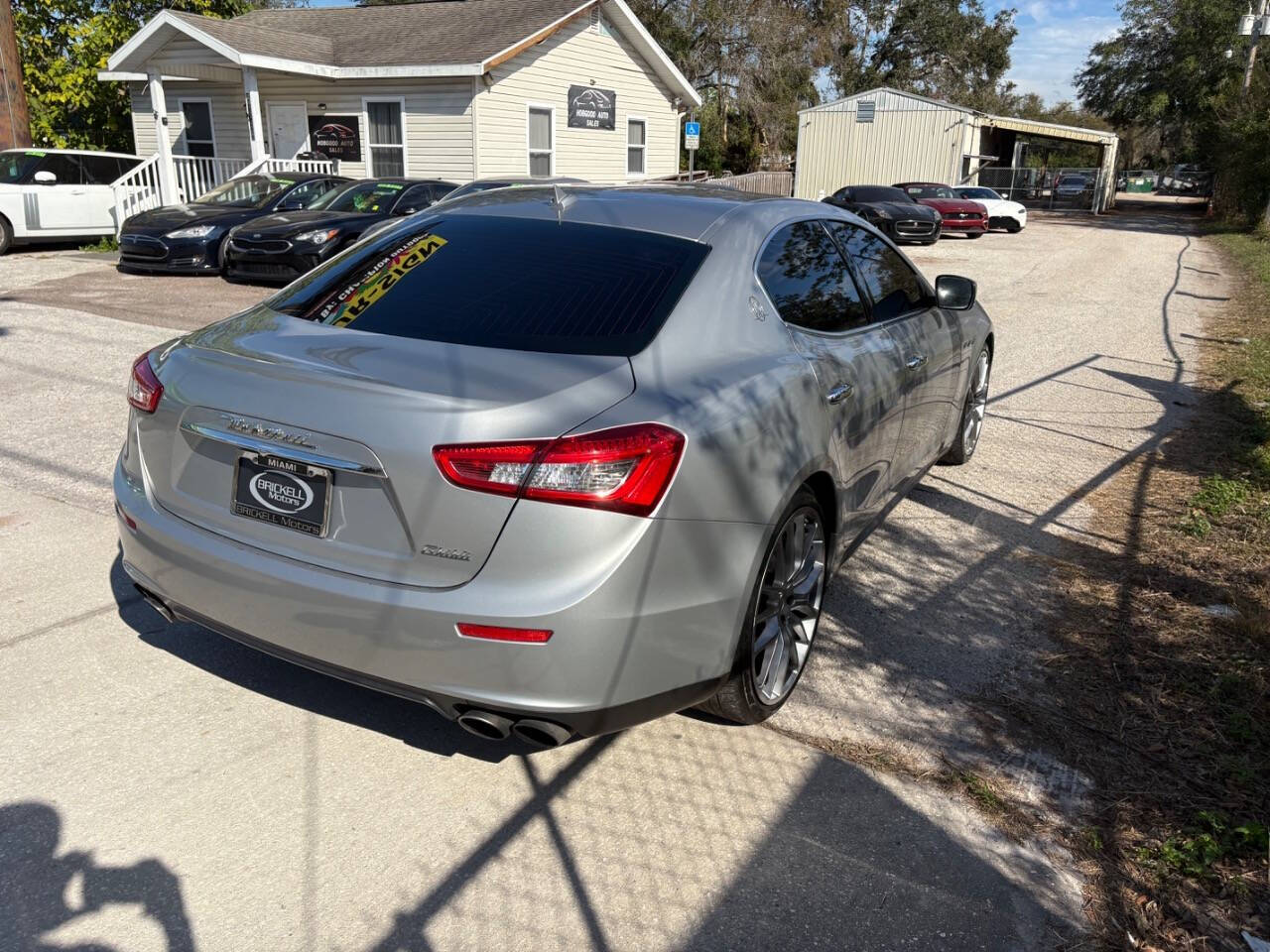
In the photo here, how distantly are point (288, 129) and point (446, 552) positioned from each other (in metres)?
20.9

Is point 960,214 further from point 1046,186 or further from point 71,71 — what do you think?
point 1046,186

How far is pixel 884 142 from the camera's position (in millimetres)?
37062

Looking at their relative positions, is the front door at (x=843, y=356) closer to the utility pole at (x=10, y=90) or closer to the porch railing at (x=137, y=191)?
the porch railing at (x=137, y=191)

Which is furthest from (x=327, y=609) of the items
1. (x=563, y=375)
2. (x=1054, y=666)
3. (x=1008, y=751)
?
(x=1054, y=666)

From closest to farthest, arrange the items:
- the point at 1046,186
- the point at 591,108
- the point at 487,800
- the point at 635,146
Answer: the point at 487,800 < the point at 591,108 < the point at 635,146 < the point at 1046,186

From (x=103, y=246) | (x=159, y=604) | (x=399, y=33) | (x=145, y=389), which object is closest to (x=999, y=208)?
(x=399, y=33)

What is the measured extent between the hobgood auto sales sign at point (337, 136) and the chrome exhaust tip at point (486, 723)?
19819mm

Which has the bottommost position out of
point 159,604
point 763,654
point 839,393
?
point 763,654

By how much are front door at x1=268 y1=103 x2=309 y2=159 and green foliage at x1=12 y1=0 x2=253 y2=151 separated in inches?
220

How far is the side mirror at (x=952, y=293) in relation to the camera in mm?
4938

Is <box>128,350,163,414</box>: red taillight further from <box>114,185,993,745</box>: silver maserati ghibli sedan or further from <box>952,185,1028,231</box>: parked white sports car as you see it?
<box>952,185,1028,231</box>: parked white sports car

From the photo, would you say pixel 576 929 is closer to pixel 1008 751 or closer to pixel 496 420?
pixel 496 420

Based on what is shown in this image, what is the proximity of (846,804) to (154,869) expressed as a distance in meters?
1.94

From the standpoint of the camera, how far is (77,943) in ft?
7.75
